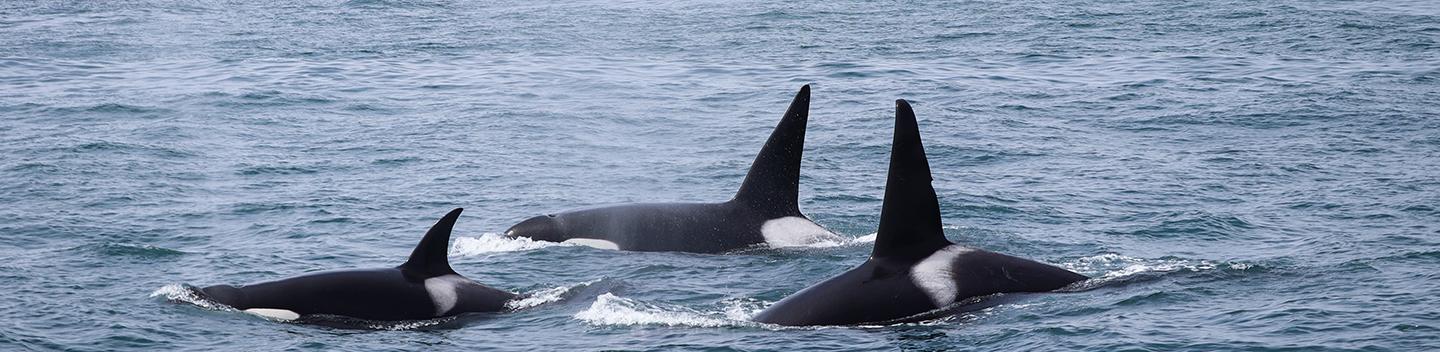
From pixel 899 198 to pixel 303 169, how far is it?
14370mm

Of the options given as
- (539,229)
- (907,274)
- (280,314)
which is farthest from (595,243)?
(907,274)

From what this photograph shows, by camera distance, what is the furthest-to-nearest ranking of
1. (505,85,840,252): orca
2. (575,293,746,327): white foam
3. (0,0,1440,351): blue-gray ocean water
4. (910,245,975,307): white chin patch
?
(505,85,840,252): orca, (575,293,746,327): white foam, (0,0,1440,351): blue-gray ocean water, (910,245,975,307): white chin patch

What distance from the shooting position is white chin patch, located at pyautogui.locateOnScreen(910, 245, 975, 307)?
14.9 metres

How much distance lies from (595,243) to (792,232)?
2.40 metres

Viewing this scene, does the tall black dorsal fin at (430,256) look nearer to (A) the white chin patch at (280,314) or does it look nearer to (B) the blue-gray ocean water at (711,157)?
(B) the blue-gray ocean water at (711,157)

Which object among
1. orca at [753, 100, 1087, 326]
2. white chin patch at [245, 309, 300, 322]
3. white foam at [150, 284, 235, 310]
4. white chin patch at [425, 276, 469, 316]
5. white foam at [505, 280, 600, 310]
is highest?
orca at [753, 100, 1087, 326]

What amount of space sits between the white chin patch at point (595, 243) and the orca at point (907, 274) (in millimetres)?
4578

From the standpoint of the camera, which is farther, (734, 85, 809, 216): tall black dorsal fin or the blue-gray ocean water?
(734, 85, 809, 216): tall black dorsal fin

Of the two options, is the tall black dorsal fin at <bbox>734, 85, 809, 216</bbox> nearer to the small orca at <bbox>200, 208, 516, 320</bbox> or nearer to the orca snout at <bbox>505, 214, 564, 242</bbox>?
the orca snout at <bbox>505, 214, 564, 242</bbox>

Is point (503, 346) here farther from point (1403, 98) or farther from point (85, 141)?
point (1403, 98)

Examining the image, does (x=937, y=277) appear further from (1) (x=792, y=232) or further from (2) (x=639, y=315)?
(1) (x=792, y=232)

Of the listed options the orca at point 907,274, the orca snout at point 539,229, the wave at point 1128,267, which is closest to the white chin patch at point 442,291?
the orca at point 907,274

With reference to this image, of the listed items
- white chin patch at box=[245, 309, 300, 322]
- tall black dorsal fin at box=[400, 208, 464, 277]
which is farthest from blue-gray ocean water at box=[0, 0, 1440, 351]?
tall black dorsal fin at box=[400, 208, 464, 277]

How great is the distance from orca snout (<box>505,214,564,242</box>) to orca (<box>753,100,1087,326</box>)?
18.0 ft
